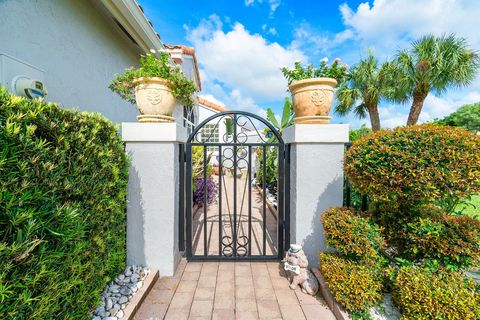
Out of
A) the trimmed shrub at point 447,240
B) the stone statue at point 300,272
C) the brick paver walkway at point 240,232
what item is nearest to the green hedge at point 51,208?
the brick paver walkway at point 240,232

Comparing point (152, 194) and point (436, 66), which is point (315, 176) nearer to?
point (152, 194)

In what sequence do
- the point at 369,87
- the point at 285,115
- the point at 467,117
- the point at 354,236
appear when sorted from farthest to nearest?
the point at 467,117
the point at 369,87
the point at 285,115
the point at 354,236

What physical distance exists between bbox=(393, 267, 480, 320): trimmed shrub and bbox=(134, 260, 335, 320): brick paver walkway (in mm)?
751

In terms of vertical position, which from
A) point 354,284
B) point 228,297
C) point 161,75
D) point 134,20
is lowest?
point 228,297

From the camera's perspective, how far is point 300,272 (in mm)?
2512

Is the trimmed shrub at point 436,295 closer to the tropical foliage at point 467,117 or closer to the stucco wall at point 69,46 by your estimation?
the stucco wall at point 69,46

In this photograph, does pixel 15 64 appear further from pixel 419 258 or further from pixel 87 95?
pixel 419 258

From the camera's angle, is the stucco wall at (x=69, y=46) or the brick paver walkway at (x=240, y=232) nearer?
the stucco wall at (x=69, y=46)

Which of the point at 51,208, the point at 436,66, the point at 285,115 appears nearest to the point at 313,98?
the point at 51,208

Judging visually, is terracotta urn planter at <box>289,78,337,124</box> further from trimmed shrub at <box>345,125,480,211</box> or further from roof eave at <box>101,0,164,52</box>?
roof eave at <box>101,0,164,52</box>

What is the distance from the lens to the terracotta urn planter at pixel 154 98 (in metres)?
2.52

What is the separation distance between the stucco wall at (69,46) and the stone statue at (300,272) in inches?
148

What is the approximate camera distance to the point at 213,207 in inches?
242

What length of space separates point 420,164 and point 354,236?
2.84 feet
